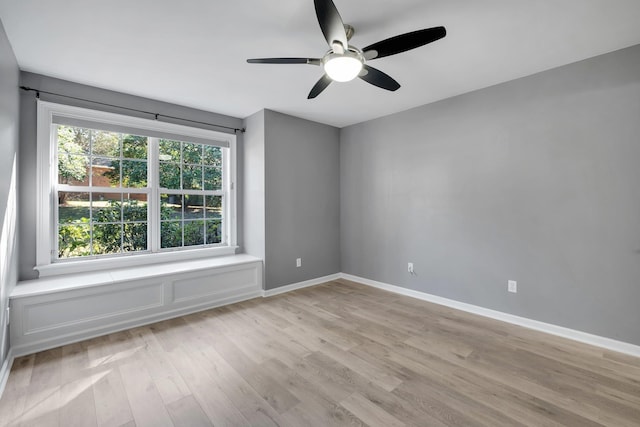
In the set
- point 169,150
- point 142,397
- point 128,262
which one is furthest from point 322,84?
point 128,262

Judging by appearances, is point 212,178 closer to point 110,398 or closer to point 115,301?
point 115,301

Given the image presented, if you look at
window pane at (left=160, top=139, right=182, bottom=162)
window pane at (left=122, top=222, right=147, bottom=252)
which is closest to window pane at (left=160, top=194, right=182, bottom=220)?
window pane at (left=122, top=222, right=147, bottom=252)

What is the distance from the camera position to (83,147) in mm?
3145

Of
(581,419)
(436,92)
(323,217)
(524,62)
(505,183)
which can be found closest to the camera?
(581,419)

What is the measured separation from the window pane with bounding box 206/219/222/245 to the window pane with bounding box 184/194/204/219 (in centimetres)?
18

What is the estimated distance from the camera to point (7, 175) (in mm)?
2213

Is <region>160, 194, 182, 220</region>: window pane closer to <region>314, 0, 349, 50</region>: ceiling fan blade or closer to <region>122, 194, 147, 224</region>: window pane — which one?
<region>122, 194, 147, 224</region>: window pane

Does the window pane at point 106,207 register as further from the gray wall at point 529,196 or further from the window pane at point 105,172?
the gray wall at point 529,196

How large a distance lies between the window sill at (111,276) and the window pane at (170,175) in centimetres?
100

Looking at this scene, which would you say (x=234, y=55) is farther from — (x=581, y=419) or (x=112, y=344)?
(x=581, y=419)

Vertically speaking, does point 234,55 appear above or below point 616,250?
above

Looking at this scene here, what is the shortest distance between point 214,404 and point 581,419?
219cm

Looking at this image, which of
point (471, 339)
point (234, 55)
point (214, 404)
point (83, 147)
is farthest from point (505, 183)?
point (83, 147)

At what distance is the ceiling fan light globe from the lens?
73.2 inches
